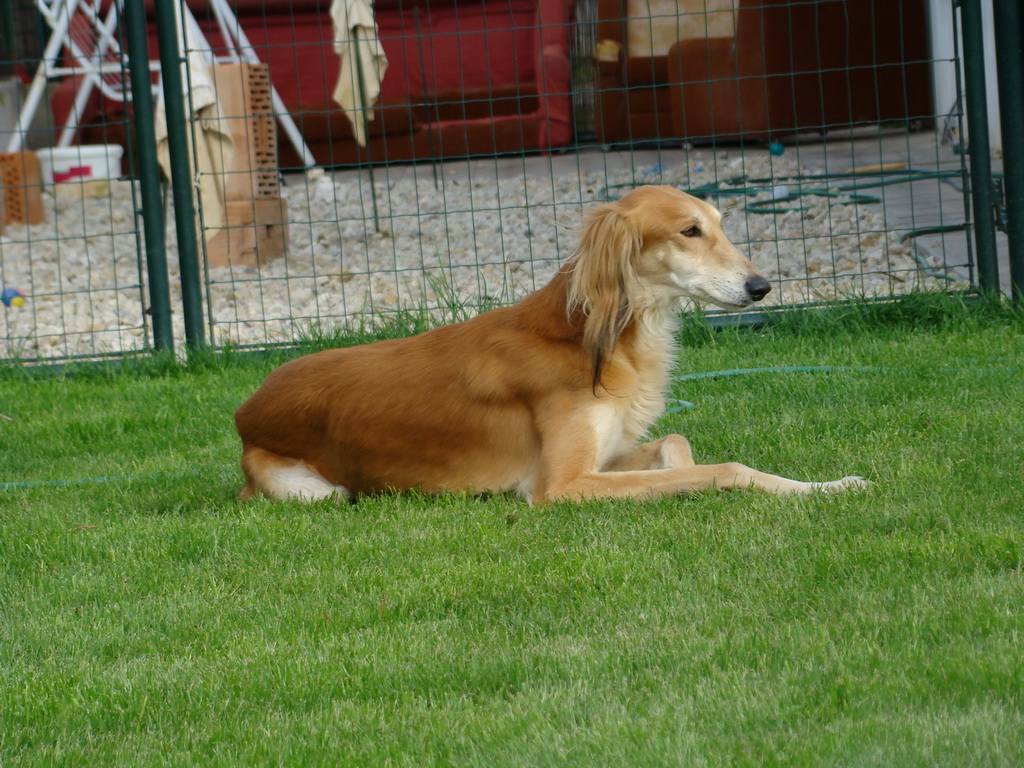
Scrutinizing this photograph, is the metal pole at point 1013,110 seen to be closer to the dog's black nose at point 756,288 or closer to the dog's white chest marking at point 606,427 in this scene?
the dog's black nose at point 756,288

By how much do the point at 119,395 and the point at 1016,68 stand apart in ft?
16.6

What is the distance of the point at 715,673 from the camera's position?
2.48 meters

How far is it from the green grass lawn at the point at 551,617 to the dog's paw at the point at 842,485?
5 cm

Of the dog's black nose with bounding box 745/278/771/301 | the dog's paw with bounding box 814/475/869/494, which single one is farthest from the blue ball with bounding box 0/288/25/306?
the dog's paw with bounding box 814/475/869/494

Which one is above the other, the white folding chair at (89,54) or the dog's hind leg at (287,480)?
the white folding chair at (89,54)

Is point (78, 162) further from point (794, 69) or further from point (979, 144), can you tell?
point (979, 144)

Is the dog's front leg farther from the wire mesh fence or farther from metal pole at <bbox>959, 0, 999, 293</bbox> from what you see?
metal pole at <bbox>959, 0, 999, 293</bbox>

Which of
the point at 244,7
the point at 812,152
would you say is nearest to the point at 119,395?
the point at 812,152

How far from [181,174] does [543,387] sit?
154 inches

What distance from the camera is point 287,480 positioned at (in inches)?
167

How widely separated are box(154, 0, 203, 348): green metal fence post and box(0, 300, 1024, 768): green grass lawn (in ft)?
8.20

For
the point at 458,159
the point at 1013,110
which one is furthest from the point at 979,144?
the point at 458,159

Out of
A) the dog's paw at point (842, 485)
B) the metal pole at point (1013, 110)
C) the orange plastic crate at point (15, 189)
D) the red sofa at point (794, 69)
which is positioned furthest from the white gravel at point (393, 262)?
the dog's paw at point (842, 485)

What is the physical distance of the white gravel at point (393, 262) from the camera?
24.7 feet
